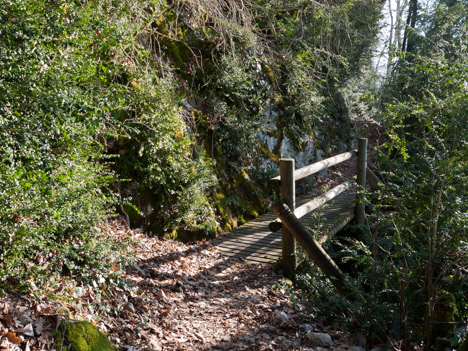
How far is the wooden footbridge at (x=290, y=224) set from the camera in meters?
5.15

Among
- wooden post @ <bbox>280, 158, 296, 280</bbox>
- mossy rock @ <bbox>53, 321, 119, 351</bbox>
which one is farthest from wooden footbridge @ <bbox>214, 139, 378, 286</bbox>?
mossy rock @ <bbox>53, 321, 119, 351</bbox>

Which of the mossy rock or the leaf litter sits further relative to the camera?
the leaf litter

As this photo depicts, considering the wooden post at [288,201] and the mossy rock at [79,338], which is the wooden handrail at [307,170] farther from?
the mossy rock at [79,338]

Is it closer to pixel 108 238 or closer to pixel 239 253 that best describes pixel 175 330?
pixel 108 238

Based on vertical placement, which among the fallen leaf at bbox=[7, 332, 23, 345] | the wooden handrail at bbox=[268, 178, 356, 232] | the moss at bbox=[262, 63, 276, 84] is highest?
the moss at bbox=[262, 63, 276, 84]

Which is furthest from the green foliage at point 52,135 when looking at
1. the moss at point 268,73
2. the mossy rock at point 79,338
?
the moss at point 268,73

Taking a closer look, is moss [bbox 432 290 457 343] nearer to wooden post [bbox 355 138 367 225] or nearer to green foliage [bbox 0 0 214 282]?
green foliage [bbox 0 0 214 282]

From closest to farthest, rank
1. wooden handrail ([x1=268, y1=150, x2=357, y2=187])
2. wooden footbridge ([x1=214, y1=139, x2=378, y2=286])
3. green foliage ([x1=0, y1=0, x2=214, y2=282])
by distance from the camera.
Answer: green foliage ([x1=0, y1=0, x2=214, y2=282]) → wooden footbridge ([x1=214, y1=139, x2=378, y2=286]) → wooden handrail ([x1=268, y1=150, x2=357, y2=187])

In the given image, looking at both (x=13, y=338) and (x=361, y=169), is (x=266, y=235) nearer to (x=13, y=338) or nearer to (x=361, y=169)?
(x=361, y=169)

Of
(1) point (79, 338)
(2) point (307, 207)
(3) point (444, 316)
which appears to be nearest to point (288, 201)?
(2) point (307, 207)

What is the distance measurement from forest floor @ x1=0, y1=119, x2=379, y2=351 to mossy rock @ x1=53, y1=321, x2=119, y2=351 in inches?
2.6

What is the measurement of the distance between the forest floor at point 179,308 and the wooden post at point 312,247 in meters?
0.52

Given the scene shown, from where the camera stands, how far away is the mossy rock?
276cm

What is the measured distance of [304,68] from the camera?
10422 millimetres
